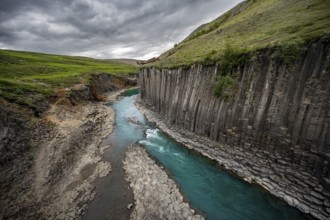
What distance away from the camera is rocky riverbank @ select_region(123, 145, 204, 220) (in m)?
9.69

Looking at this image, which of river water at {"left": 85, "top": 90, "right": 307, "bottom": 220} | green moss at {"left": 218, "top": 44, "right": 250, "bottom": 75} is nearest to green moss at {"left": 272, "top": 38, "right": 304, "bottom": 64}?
green moss at {"left": 218, "top": 44, "right": 250, "bottom": 75}

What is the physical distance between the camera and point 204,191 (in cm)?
1140

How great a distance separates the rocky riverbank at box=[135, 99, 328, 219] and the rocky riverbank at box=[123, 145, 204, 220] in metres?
4.20

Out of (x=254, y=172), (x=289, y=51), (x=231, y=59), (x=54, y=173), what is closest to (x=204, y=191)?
(x=254, y=172)

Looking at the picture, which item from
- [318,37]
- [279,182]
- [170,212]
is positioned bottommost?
[170,212]

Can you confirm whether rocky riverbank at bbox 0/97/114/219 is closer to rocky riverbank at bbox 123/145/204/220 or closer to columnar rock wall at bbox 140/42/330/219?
rocky riverbank at bbox 123/145/204/220

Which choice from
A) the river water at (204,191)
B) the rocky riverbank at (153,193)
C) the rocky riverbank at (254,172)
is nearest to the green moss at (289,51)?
the rocky riverbank at (254,172)

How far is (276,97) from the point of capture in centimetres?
1076

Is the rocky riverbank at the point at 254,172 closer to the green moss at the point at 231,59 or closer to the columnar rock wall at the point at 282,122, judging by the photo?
the columnar rock wall at the point at 282,122

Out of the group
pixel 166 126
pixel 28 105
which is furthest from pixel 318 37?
pixel 28 105

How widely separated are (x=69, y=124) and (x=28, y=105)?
15.4 feet

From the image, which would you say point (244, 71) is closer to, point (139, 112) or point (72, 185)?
point (72, 185)

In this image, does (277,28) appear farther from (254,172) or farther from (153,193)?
(153,193)

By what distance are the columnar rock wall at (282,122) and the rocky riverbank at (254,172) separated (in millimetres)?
45
